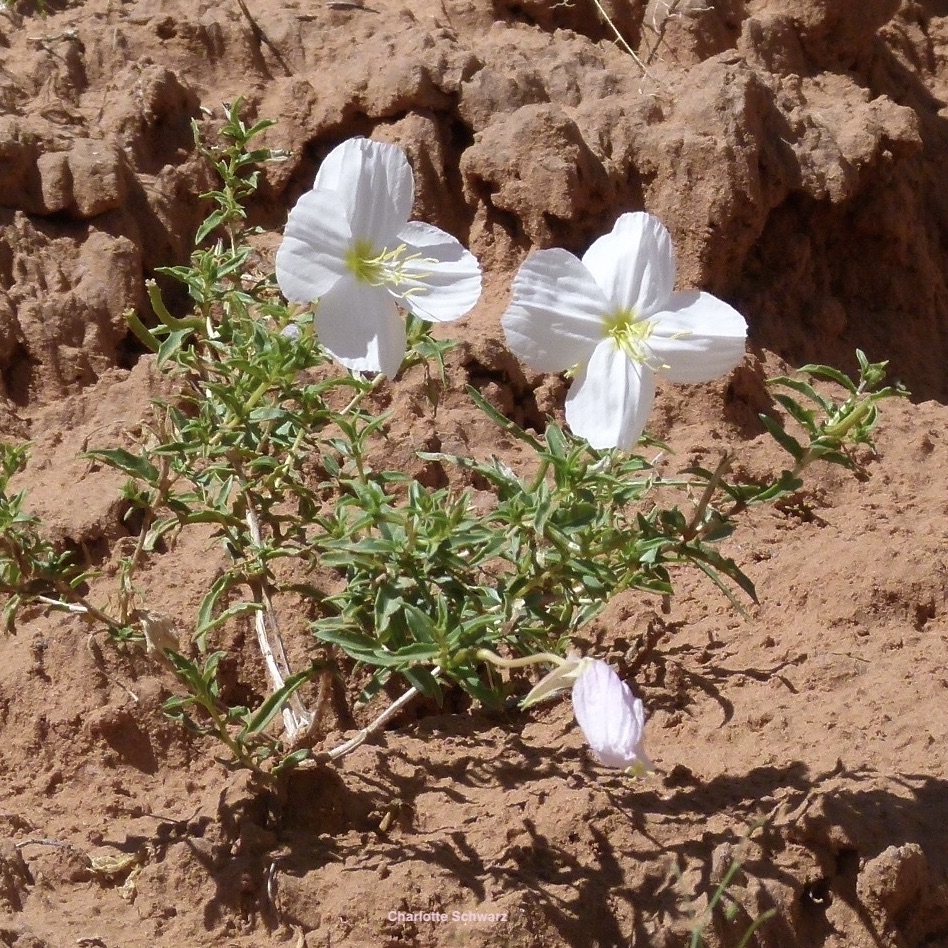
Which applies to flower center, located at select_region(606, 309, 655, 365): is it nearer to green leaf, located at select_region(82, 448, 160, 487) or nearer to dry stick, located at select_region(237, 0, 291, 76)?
green leaf, located at select_region(82, 448, 160, 487)

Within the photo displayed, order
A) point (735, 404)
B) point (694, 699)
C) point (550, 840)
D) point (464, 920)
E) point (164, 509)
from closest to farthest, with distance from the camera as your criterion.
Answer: point (464, 920) < point (550, 840) < point (694, 699) < point (164, 509) < point (735, 404)

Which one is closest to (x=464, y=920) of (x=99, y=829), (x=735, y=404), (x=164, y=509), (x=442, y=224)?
(x=99, y=829)

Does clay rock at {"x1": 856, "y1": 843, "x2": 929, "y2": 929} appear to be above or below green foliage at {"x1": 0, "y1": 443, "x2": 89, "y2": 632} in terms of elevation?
below

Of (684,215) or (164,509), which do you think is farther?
(684,215)

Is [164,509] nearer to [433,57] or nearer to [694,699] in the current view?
[694,699]

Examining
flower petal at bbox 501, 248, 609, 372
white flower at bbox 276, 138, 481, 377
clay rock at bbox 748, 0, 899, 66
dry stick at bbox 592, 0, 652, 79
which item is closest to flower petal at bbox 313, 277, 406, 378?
white flower at bbox 276, 138, 481, 377
